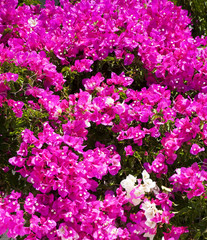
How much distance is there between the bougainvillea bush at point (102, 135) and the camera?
1879mm

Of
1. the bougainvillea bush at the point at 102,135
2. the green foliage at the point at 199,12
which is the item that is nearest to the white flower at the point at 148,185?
the bougainvillea bush at the point at 102,135

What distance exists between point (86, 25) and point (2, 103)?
2.81 feet

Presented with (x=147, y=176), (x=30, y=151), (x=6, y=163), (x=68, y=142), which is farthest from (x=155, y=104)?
(x=6, y=163)

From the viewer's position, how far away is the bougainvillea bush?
188 cm

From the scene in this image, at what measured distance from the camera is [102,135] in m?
2.24

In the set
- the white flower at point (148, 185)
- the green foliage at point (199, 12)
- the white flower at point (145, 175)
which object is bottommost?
the white flower at point (148, 185)

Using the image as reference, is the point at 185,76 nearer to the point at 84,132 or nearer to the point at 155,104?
the point at 155,104

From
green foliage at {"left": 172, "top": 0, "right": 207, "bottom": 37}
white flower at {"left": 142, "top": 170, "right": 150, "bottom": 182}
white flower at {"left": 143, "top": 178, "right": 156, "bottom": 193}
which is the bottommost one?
white flower at {"left": 143, "top": 178, "right": 156, "bottom": 193}

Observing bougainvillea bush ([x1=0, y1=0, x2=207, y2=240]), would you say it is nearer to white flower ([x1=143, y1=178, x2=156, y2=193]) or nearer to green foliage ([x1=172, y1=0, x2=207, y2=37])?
white flower ([x1=143, y1=178, x2=156, y2=193])

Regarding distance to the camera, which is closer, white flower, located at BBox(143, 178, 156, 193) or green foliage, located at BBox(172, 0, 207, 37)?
white flower, located at BBox(143, 178, 156, 193)

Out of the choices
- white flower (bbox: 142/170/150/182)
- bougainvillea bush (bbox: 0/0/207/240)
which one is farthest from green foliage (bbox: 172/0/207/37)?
white flower (bbox: 142/170/150/182)

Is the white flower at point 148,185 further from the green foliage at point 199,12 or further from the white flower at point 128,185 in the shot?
the green foliage at point 199,12

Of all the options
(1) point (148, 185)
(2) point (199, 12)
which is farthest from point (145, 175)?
(2) point (199, 12)

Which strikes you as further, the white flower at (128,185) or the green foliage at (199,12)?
the green foliage at (199,12)
